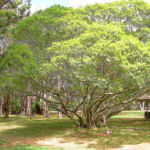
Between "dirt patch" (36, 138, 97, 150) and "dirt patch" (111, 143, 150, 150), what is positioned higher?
"dirt patch" (36, 138, 97, 150)

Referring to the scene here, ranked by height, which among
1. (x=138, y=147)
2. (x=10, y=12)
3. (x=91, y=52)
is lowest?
(x=138, y=147)

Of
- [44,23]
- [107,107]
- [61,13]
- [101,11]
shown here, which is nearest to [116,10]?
[101,11]

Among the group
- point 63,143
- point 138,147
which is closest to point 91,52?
point 63,143

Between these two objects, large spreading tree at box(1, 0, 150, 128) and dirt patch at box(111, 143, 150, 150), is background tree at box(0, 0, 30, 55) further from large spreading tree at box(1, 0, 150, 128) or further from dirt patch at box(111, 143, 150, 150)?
dirt patch at box(111, 143, 150, 150)

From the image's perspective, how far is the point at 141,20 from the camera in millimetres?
14469

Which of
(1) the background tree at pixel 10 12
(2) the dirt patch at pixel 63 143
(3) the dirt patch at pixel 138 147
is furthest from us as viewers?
(1) the background tree at pixel 10 12

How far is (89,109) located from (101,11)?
6.33 meters

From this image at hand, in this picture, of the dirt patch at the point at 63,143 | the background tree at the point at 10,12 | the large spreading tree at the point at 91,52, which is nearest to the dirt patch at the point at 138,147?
the dirt patch at the point at 63,143

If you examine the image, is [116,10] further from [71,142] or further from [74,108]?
[71,142]

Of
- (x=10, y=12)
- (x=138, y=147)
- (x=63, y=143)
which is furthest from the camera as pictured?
(x=10, y=12)

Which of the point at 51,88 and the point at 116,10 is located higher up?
the point at 116,10

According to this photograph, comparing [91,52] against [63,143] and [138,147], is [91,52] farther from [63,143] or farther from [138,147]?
[138,147]

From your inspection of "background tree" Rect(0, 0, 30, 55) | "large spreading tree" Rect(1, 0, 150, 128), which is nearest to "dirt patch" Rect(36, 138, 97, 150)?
"large spreading tree" Rect(1, 0, 150, 128)

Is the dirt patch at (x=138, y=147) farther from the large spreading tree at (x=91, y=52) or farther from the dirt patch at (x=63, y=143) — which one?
the large spreading tree at (x=91, y=52)
